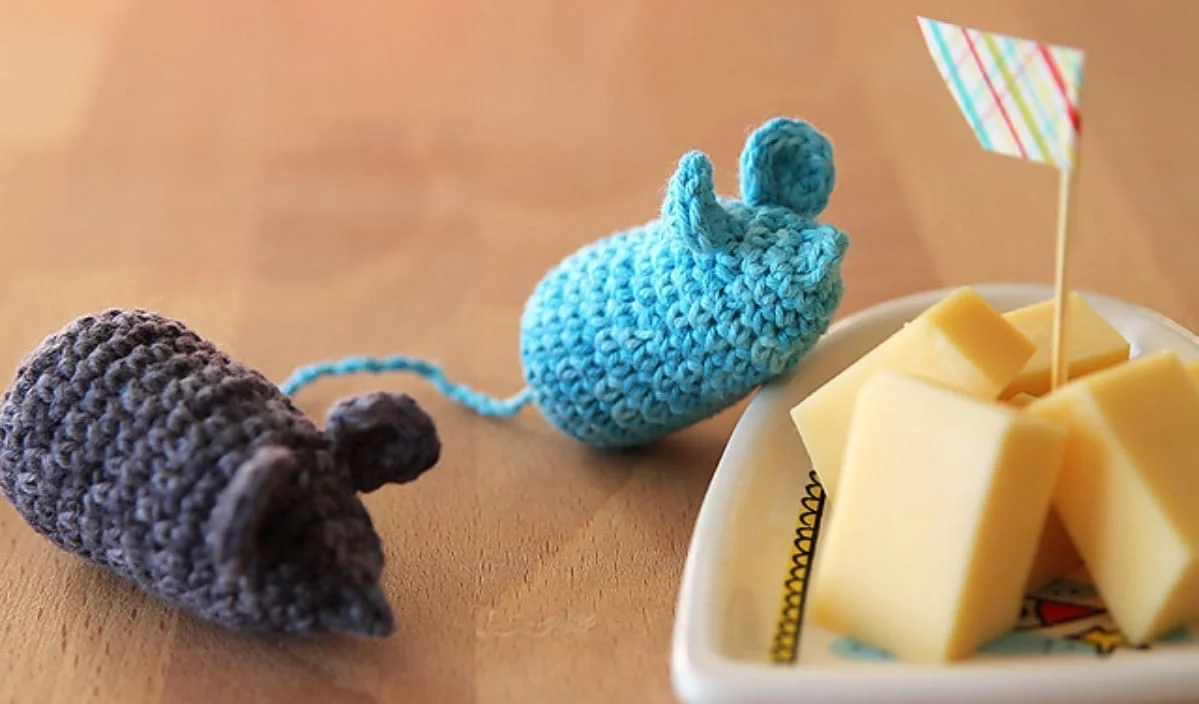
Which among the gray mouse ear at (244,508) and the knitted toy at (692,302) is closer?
the gray mouse ear at (244,508)

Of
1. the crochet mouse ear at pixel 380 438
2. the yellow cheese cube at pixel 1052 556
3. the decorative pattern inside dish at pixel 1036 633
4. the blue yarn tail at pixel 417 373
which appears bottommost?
the decorative pattern inside dish at pixel 1036 633

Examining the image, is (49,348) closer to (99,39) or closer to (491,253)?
(491,253)

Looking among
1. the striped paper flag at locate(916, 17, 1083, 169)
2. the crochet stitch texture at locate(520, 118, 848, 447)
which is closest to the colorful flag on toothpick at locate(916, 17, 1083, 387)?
the striped paper flag at locate(916, 17, 1083, 169)

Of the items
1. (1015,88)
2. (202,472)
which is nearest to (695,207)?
(1015,88)

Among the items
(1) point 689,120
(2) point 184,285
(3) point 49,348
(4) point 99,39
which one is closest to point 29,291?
(2) point 184,285

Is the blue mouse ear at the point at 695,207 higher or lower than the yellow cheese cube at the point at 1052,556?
higher

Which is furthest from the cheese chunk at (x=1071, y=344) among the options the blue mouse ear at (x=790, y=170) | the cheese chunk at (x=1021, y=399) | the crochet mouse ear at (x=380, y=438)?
the crochet mouse ear at (x=380, y=438)

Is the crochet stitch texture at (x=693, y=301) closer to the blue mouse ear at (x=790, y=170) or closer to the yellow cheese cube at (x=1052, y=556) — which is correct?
the blue mouse ear at (x=790, y=170)
